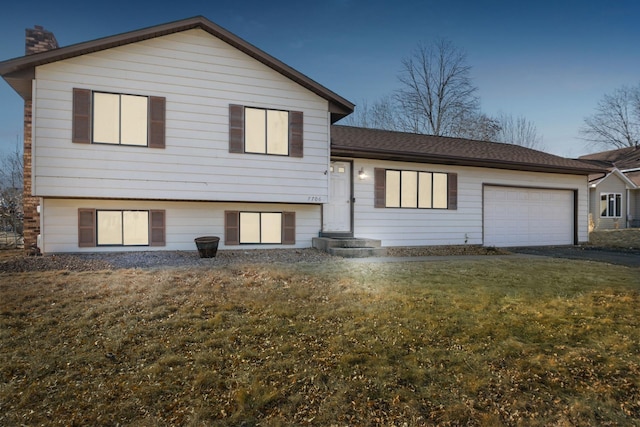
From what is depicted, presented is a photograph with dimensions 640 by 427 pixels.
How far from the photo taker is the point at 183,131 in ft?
30.6

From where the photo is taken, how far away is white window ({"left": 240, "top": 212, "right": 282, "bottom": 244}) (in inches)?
410

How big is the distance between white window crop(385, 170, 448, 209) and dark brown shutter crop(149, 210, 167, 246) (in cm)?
654

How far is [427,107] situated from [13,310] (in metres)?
26.7

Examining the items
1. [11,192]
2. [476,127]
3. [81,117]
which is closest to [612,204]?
[476,127]

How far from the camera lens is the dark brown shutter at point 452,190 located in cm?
1248

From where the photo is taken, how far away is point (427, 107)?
88.1ft

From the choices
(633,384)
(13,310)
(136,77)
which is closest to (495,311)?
(633,384)

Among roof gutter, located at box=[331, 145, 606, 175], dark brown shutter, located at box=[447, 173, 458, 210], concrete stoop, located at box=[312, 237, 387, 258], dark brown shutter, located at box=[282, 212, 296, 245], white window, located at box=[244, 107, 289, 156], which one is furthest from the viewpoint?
dark brown shutter, located at box=[447, 173, 458, 210]

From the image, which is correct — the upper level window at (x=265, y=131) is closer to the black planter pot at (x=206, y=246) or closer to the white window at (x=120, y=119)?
the white window at (x=120, y=119)

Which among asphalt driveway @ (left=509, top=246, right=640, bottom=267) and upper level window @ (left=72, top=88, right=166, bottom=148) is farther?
asphalt driveway @ (left=509, top=246, right=640, bottom=267)

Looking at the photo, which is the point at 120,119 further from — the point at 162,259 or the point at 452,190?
the point at 452,190

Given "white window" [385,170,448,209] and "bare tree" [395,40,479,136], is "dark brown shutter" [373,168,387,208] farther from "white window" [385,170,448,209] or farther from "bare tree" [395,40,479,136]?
"bare tree" [395,40,479,136]

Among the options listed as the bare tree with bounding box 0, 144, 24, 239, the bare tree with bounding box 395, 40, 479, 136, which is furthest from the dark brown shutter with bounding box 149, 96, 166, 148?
the bare tree with bounding box 395, 40, 479, 136

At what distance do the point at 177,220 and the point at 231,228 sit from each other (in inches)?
55.4
